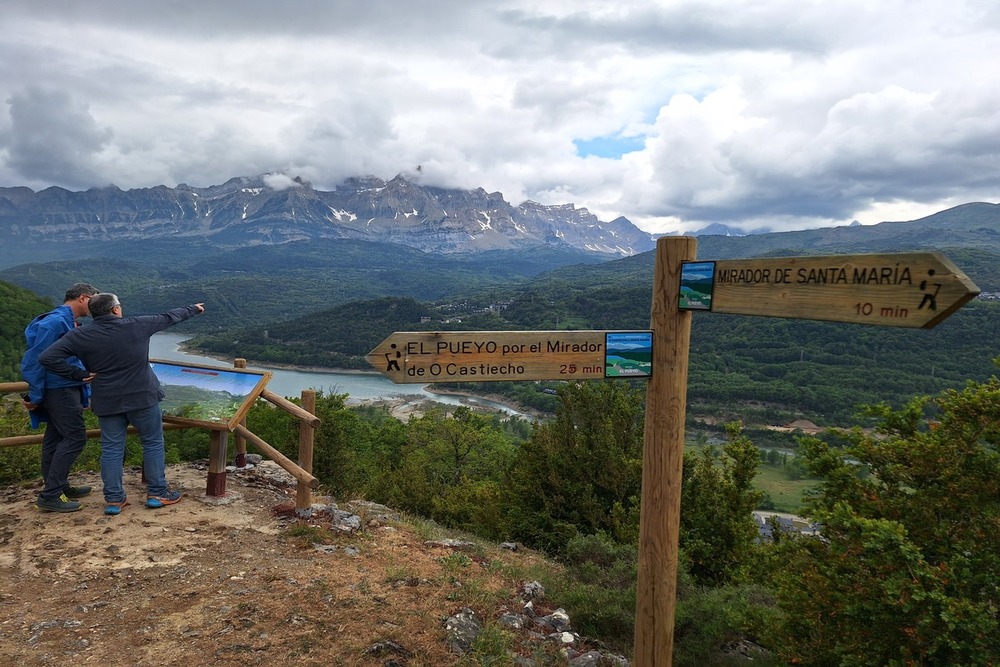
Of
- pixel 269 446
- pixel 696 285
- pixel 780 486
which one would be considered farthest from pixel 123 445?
pixel 780 486

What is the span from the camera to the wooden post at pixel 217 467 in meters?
5.87

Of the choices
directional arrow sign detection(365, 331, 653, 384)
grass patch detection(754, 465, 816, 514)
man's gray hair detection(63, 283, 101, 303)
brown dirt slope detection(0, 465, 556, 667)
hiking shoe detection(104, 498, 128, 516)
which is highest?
man's gray hair detection(63, 283, 101, 303)

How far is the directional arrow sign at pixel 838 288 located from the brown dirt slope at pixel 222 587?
9.16 feet

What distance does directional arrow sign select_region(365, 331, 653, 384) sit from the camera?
2.82m

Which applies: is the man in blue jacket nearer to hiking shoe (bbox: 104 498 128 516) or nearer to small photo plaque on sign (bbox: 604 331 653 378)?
hiking shoe (bbox: 104 498 128 516)

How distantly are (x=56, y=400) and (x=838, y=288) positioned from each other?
19.7 feet

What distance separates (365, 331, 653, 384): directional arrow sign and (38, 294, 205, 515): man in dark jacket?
3.09 meters

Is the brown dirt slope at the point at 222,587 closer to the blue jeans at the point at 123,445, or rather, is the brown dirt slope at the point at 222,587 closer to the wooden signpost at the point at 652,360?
the blue jeans at the point at 123,445

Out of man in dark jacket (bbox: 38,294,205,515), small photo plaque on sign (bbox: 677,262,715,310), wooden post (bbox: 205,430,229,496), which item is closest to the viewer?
small photo plaque on sign (bbox: 677,262,715,310)

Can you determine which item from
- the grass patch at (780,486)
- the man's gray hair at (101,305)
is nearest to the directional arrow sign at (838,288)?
the man's gray hair at (101,305)

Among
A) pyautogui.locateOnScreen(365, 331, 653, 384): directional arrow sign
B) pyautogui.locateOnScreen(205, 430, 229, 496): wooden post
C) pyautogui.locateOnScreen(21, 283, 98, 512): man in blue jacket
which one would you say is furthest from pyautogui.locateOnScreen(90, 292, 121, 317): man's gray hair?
pyautogui.locateOnScreen(365, 331, 653, 384): directional arrow sign

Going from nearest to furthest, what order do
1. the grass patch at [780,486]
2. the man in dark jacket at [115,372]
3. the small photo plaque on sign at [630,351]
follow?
the small photo plaque on sign at [630,351]
the man in dark jacket at [115,372]
the grass patch at [780,486]

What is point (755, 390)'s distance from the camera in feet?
277

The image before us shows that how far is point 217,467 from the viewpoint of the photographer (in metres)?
6.01
